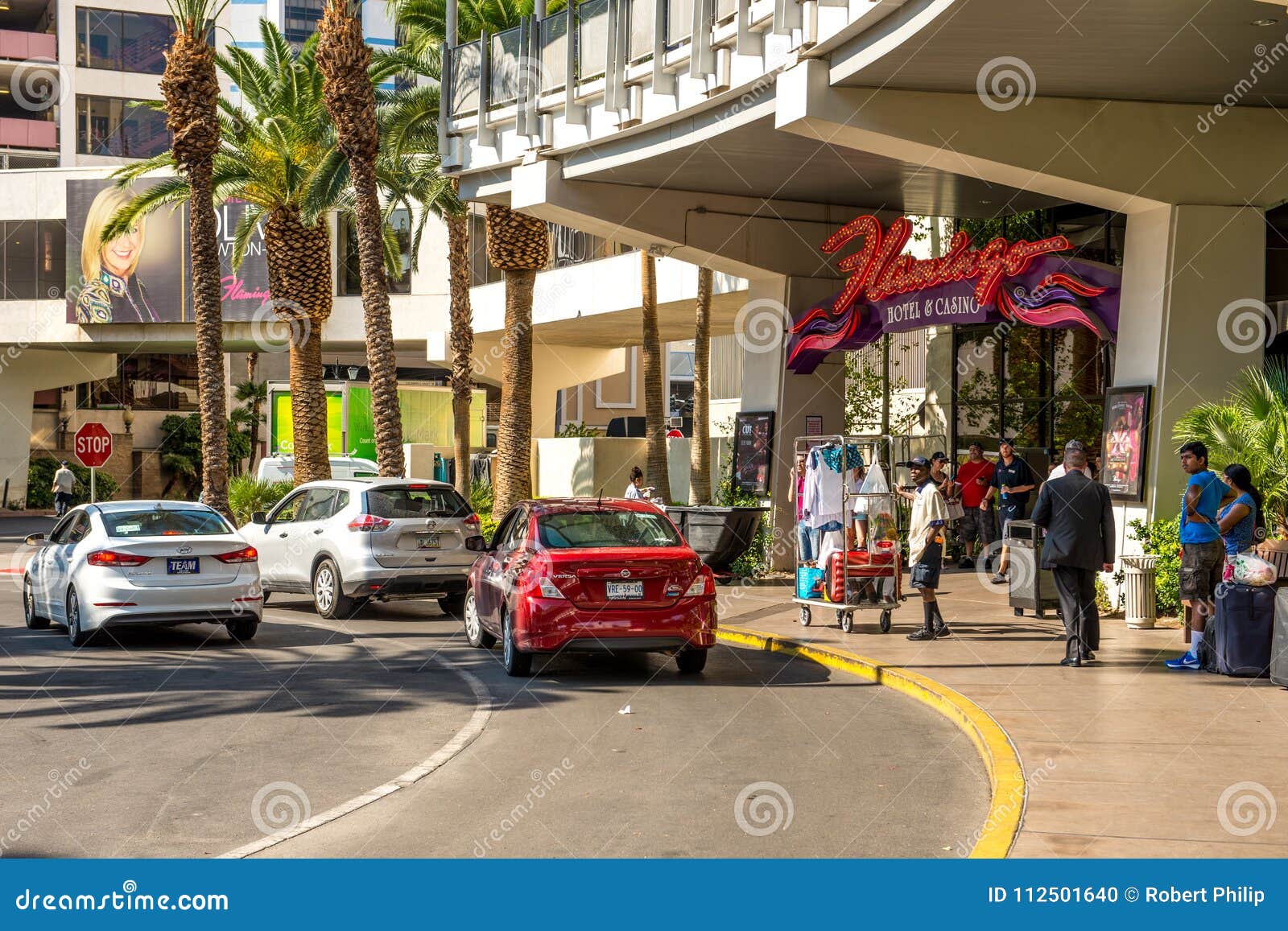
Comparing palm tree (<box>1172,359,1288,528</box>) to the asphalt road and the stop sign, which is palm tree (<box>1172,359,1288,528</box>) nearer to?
the asphalt road

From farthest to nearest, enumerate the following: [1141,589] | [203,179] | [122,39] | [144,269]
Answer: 1. [122,39]
2. [144,269]
3. [203,179]
4. [1141,589]

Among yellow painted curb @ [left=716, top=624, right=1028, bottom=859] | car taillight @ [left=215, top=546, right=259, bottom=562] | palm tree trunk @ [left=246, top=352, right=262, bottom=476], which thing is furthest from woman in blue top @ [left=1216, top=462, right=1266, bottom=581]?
palm tree trunk @ [left=246, top=352, right=262, bottom=476]

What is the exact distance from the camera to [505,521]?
14.2 meters

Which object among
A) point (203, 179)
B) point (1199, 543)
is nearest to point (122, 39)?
point (203, 179)

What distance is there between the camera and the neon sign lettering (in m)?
17.1

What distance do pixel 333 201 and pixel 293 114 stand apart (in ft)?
13.2

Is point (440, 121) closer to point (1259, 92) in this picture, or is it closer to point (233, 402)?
point (1259, 92)

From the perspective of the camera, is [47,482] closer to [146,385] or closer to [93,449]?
[146,385]

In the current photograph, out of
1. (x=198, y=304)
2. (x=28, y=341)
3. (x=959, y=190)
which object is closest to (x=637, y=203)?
(x=959, y=190)

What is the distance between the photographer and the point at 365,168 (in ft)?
84.0

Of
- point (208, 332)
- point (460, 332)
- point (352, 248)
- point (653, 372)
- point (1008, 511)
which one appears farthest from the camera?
point (352, 248)

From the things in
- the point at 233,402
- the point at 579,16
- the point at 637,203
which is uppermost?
the point at 579,16

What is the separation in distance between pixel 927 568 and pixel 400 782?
7.38 metres

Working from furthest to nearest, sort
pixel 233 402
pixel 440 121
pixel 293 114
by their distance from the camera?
pixel 233 402 < pixel 293 114 < pixel 440 121
